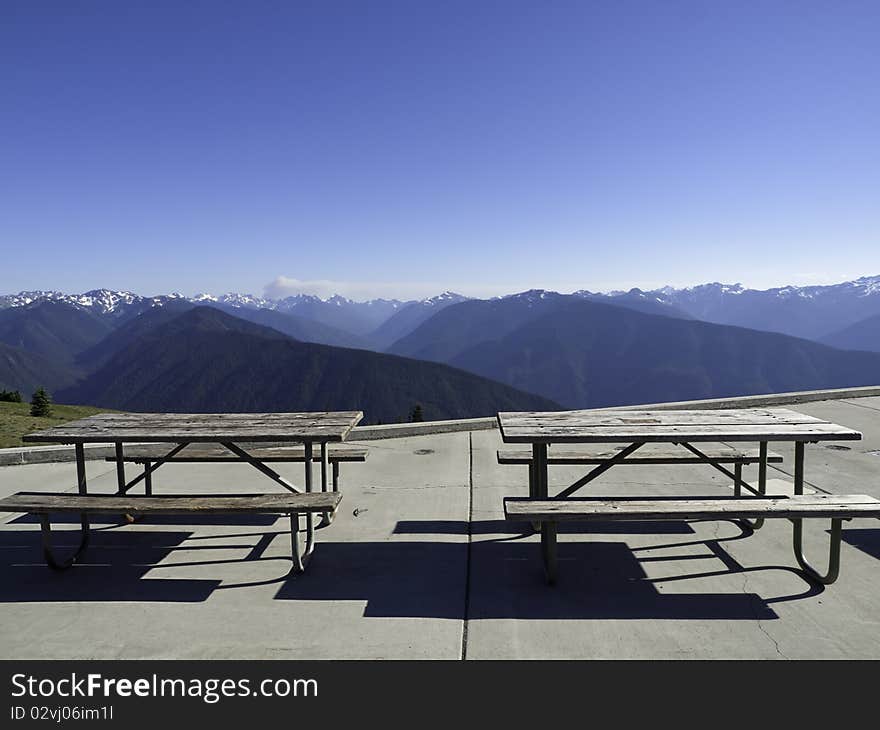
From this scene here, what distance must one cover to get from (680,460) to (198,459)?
507 centimetres

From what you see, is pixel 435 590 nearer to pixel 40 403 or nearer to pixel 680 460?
pixel 680 460

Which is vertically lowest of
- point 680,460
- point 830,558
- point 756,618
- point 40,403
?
point 40,403

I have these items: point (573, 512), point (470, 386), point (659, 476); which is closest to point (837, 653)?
point (573, 512)

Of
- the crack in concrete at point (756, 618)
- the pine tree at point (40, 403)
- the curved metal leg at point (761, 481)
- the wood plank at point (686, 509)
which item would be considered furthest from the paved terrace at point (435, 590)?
the pine tree at point (40, 403)

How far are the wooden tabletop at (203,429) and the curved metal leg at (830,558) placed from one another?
3865 mm

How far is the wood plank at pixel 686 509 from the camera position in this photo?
13.4ft

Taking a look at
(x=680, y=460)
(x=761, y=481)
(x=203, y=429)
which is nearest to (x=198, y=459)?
(x=203, y=429)

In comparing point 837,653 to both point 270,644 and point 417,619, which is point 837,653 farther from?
point 270,644

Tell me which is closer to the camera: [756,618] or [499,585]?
[756,618]

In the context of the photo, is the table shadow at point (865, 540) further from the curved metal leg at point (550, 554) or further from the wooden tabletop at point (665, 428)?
the curved metal leg at point (550, 554)

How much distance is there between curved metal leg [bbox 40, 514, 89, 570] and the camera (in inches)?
177

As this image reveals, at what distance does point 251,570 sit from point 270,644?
4.11 ft

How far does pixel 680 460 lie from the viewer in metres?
5.80

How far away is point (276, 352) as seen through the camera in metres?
194
